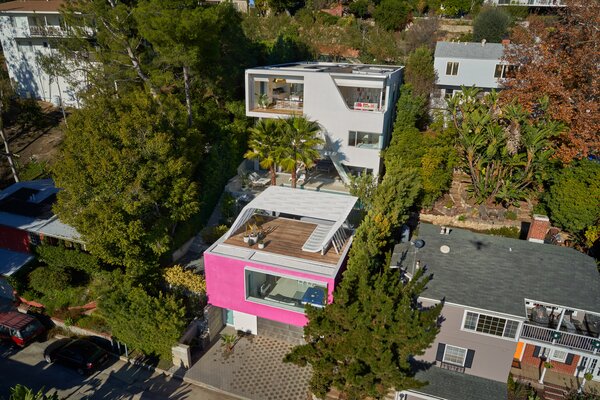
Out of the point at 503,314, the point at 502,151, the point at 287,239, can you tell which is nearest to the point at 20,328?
the point at 287,239

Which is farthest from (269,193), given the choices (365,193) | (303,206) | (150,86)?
(150,86)

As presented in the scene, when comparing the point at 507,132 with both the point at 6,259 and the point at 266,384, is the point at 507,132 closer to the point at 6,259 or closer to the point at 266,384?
the point at 266,384

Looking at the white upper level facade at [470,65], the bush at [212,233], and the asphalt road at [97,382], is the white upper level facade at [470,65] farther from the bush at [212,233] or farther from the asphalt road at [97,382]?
the asphalt road at [97,382]

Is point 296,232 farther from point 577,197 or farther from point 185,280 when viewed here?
point 577,197

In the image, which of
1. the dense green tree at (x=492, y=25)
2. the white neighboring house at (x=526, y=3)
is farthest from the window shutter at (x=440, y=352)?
the white neighboring house at (x=526, y=3)

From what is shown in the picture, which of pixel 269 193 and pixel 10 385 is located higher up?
pixel 269 193
